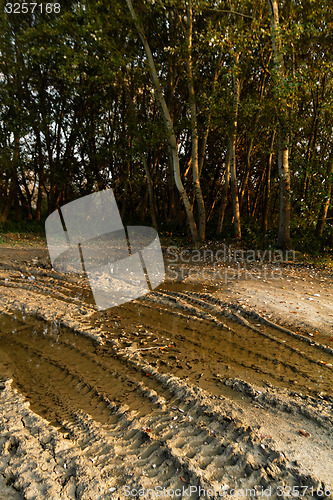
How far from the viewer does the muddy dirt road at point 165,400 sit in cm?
226

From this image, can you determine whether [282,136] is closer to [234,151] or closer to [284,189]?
[284,189]

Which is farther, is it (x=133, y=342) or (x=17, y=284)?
(x=17, y=284)

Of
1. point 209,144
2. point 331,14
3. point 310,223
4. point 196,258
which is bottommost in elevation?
point 196,258

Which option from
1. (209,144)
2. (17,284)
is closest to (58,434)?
(17,284)

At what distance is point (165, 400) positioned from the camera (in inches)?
127

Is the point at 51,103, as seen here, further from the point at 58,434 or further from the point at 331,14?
the point at 58,434

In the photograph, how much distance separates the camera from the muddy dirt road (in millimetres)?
2258

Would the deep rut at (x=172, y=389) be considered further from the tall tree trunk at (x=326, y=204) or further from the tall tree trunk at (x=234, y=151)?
the tall tree trunk at (x=234, y=151)

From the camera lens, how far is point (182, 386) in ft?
11.3

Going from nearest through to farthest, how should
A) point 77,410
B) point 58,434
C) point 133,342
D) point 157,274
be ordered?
point 58,434
point 77,410
point 133,342
point 157,274

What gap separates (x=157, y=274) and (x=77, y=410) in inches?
251

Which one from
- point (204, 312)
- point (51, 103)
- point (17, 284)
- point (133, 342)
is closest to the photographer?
point (133, 342)

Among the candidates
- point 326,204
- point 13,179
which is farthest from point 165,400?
point 13,179

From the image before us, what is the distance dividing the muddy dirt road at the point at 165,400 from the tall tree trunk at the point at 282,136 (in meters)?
5.41
